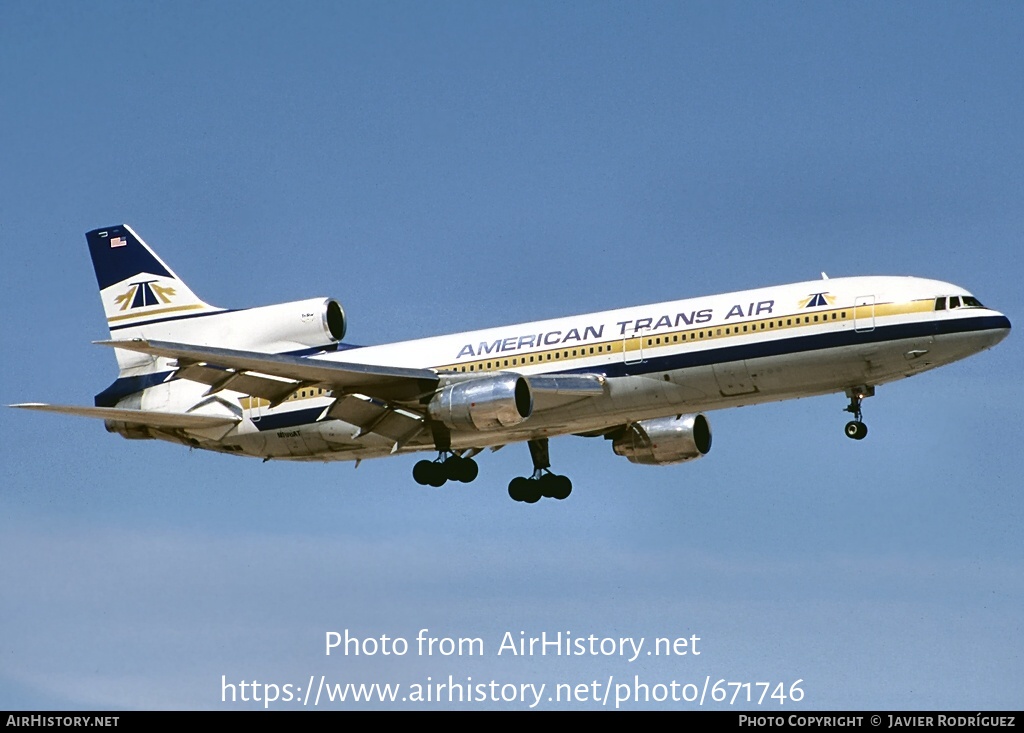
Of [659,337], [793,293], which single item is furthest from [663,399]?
[793,293]

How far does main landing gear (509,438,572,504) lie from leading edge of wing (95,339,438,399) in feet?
21.6

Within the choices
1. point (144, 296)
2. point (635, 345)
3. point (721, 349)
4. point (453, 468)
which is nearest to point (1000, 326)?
point (721, 349)

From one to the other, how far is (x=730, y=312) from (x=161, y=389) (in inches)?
738

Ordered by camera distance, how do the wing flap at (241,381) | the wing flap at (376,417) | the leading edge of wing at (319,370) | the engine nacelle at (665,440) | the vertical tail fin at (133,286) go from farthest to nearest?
the vertical tail fin at (133,286)
the engine nacelle at (665,440)
the wing flap at (376,417)
the wing flap at (241,381)
the leading edge of wing at (319,370)

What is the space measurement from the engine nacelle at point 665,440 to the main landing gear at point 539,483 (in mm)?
2314

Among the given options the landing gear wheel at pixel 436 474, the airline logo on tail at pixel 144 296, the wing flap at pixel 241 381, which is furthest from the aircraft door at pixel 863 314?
the airline logo on tail at pixel 144 296

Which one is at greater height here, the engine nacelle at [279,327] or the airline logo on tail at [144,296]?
the airline logo on tail at [144,296]

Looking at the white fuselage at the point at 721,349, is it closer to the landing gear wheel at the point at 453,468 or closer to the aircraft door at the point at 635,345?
the aircraft door at the point at 635,345

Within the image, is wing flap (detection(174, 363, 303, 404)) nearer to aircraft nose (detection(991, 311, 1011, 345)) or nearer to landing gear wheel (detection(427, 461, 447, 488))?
landing gear wheel (detection(427, 461, 447, 488))

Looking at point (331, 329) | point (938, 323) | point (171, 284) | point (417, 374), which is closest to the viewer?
point (938, 323)

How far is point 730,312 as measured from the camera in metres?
46.5

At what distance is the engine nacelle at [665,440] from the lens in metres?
53.2
